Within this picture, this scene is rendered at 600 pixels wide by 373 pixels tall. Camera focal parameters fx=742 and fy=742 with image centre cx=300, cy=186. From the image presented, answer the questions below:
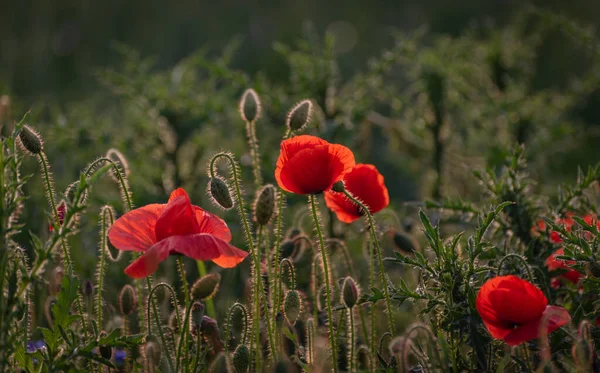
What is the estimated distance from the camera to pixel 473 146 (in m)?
3.31

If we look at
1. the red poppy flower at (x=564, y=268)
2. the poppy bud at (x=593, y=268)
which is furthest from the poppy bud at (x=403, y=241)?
the poppy bud at (x=593, y=268)

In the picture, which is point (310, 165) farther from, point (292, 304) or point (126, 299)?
point (126, 299)

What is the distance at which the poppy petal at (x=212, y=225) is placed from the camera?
58.2 inches

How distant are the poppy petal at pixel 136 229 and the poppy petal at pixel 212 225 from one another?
9cm

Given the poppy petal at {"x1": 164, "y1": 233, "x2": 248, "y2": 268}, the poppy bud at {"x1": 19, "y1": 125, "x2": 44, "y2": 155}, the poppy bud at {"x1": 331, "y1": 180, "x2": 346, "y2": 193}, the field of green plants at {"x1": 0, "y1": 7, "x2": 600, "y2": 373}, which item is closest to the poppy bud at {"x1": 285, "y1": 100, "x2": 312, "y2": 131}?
the field of green plants at {"x1": 0, "y1": 7, "x2": 600, "y2": 373}

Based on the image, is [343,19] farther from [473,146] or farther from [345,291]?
[345,291]

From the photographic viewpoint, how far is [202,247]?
4.43 ft

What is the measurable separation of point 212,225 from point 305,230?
1424mm

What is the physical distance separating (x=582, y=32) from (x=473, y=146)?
2.84 feet

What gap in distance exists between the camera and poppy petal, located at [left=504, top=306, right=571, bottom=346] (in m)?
1.32

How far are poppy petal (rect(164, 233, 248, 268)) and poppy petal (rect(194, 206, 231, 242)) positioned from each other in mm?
76

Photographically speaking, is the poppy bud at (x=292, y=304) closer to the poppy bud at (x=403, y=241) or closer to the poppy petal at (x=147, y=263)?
the poppy petal at (x=147, y=263)

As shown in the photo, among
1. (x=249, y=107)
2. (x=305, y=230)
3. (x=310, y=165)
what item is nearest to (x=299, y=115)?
(x=249, y=107)

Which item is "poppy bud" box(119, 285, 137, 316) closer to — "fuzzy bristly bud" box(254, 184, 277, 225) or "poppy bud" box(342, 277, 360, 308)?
"fuzzy bristly bud" box(254, 184, 277, 225)
